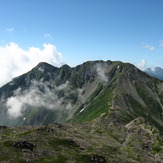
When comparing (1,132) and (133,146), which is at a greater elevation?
(1,132)

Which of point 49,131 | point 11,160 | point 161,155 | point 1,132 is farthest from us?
point 161,155

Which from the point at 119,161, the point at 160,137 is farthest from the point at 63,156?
the point at 160,137

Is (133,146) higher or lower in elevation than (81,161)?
lower

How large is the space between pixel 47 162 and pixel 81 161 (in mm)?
16933

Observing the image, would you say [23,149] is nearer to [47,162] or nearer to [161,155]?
[47,162]

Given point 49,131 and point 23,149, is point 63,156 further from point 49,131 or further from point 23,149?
point 49,131

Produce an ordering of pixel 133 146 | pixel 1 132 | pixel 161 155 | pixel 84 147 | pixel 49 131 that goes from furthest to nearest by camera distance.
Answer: pixel 133 146 → pixel 161 155 → pixel 1 132 → pixel 49 131 → pixel 84 147

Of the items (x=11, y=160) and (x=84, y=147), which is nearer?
(x=11, y=160)

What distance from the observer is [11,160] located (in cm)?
8144

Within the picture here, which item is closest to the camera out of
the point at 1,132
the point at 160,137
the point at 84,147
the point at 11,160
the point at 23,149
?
the point at 11,160

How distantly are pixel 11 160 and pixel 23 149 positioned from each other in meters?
12.1

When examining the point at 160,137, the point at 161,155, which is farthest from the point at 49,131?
the point at 160,137

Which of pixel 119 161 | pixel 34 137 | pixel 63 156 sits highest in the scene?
pixel 34 137

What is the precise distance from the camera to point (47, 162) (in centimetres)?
8556
